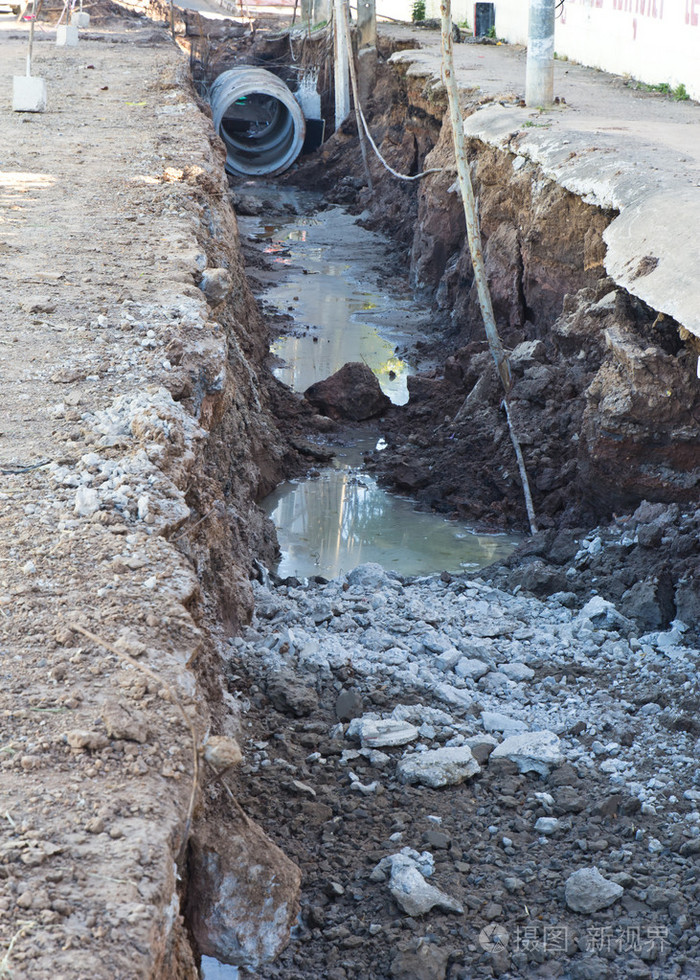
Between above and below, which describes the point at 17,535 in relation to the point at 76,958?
above

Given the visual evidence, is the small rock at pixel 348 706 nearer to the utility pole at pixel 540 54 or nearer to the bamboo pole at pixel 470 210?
the bamboo pole at pixel 470 210

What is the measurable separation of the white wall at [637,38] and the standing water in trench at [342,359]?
3858mm

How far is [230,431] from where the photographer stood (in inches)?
238

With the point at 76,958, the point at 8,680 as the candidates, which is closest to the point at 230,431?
the point at 8,680

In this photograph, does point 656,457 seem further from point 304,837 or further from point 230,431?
point 304,837

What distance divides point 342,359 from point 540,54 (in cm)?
344

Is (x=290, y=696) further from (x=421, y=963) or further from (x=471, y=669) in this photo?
(x=421, y=963)

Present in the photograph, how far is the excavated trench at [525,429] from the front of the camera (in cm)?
498

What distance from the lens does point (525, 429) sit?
6.92m

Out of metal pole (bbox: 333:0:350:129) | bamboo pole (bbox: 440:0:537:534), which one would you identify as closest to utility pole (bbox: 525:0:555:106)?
bamboo pole (bbox: 440:0:537:534)

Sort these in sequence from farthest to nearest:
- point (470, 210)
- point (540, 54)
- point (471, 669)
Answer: point (540, 54), point (470, 210), point (471, 669)

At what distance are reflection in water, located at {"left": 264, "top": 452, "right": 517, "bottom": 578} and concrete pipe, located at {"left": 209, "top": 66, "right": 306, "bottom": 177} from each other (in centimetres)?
1178

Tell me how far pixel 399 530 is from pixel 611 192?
2.65 meters

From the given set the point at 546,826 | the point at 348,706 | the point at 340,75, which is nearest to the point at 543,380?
the point at 348,706
